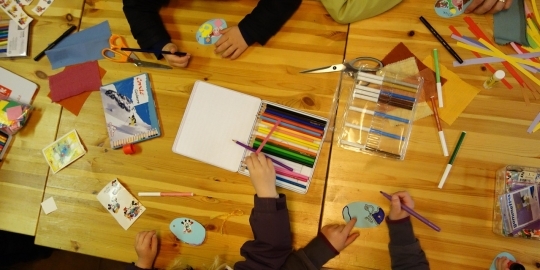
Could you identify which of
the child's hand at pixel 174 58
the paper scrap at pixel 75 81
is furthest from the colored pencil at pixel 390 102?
the paper scrap at pixel 75 81

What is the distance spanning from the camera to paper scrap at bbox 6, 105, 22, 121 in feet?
3.47

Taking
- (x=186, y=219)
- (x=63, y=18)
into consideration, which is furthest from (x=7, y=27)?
(x=186, y=219)

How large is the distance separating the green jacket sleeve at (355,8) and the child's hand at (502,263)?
2.13ft

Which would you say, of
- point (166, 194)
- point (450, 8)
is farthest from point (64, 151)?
point (450, 8)

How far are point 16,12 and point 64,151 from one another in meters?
0.49

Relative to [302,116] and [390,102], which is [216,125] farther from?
[390,102]

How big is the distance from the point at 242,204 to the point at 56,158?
0.55 m

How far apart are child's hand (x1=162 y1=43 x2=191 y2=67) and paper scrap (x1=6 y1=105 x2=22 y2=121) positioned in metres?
0.46

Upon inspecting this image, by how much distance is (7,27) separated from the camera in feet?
3.78

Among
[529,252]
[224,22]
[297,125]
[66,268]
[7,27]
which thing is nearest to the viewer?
[529,252]

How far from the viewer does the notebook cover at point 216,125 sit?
37.8 inches

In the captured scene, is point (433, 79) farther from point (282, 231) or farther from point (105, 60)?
point (105, 60)

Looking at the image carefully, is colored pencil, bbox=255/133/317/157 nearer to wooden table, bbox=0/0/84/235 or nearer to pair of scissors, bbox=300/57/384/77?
pair of scissors, bbox=300/57/384/77

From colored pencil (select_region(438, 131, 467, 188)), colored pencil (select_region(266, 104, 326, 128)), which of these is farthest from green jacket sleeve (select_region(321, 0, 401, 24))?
colored pencil (select_region(438, 131, 467, 188))
